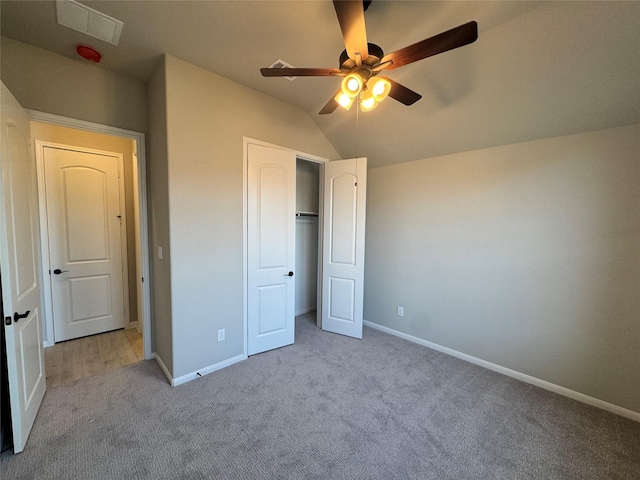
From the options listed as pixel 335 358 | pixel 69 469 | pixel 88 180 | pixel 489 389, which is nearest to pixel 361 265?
pixel 335 358

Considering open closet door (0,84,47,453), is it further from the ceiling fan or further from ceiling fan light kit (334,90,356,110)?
ceiling fan light kit (334,90,356,110)

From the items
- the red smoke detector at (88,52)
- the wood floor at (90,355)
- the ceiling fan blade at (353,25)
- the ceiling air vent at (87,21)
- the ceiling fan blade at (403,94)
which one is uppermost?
the ceiling air vent at (87,21)

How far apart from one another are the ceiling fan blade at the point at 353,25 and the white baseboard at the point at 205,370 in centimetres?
279

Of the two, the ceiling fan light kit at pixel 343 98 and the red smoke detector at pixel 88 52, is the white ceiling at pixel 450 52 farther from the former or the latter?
the ceiling fan light kit at pixel 343 98

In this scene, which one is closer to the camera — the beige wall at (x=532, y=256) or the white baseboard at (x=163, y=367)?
the beige wall at (x=532, y=256)

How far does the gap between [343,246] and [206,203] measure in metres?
1.73

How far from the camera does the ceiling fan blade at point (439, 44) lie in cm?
114

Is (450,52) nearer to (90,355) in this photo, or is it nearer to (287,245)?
(287,245)

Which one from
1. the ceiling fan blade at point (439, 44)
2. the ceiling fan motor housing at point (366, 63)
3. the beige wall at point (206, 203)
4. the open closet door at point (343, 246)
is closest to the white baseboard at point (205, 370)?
the beige wall at point (206, 203)

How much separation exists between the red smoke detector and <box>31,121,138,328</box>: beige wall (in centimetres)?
115

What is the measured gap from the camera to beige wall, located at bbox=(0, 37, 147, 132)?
1938 mm

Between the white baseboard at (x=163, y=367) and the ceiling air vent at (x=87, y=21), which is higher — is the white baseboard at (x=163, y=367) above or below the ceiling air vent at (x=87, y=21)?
below

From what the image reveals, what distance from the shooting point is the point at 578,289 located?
7.05 ft

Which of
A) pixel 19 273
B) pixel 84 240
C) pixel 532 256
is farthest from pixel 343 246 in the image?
pixel 84 240
